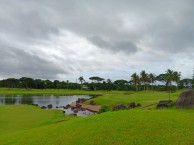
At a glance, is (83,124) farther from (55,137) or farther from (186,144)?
(186,144)

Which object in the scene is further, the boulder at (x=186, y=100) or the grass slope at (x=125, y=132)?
the boulder at (x=186, y=100)

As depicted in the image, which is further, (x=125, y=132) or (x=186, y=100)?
(x=186, y=100)

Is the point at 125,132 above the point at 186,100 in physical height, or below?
below

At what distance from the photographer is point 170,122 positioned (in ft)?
66.0

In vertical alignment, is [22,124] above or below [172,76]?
below

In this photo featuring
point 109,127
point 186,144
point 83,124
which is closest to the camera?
point 186,144

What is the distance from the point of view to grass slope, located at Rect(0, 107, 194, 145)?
16875 mm

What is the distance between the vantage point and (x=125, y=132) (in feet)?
59.5

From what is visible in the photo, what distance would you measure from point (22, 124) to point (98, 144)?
2147cm

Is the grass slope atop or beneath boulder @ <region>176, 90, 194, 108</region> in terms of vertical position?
beneath

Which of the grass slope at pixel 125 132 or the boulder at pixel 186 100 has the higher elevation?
the boulder at pixel 186 100

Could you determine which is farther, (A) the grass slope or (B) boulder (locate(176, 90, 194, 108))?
(B) boulder (locate(176, 90, 194, 108))

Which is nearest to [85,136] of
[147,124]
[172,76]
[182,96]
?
[147,124]

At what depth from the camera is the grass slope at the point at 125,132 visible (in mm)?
16875
